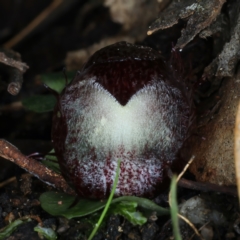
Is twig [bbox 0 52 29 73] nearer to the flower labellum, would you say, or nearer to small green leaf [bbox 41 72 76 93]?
small green leaf [bbox 41 72 76 93]

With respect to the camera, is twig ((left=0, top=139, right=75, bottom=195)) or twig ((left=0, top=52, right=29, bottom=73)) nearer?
twig ((left=0, top=139, right=75, bottom=195))

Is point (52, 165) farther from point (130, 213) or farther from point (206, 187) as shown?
point (206, 187)

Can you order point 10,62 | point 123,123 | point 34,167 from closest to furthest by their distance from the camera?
point 123,123 → point 34,167 → point 10,62

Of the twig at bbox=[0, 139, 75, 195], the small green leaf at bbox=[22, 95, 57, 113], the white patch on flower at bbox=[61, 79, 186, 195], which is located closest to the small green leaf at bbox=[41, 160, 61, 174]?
the twig at bbox=[0, 139, 75, 195]

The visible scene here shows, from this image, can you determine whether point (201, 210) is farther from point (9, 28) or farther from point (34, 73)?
point (9, 28)

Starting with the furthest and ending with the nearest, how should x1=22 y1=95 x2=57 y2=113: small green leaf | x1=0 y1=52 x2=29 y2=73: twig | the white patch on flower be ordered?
x1=22 y1=95 x2=57 y2=113: small green leaf
x1=0 y1=52 x2=29 y2=73: twig
the white patch on flower

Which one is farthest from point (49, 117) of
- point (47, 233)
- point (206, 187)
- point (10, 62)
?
point (206, 187)
